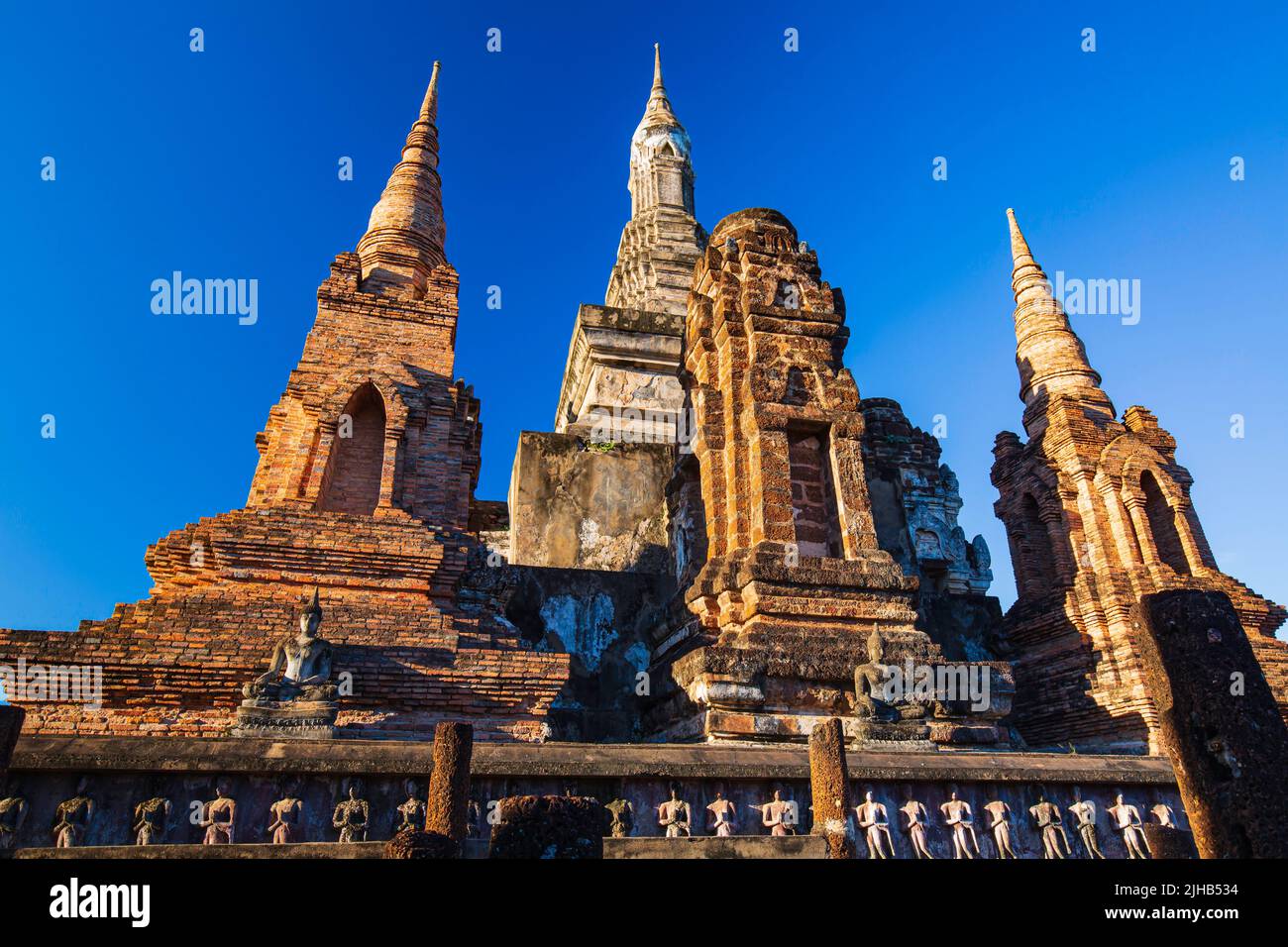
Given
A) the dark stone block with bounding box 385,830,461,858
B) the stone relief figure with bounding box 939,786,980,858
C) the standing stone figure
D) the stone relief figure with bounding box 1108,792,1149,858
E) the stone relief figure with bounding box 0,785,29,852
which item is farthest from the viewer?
the stone relief figure with bounding box 1108,792,1149,858

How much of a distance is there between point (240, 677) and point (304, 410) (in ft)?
14.4

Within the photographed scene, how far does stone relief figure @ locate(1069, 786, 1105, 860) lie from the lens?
6234mm

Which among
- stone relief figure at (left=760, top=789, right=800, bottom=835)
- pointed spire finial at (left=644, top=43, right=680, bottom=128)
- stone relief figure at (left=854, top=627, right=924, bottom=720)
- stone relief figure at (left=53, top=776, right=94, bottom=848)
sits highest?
pointed spire finial at (left=644, top=43, right=680, bottom=128)

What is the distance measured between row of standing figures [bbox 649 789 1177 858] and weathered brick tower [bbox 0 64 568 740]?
2.90 meters

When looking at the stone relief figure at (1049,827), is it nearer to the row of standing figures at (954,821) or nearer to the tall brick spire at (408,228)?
the row of standing figures at (954,821)

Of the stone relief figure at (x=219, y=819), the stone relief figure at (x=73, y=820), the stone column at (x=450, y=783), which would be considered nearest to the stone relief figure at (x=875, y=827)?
the stone column at (x=450, y=783)

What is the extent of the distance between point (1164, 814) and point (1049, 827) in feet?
3.45

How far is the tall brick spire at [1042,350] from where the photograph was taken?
58.2ft

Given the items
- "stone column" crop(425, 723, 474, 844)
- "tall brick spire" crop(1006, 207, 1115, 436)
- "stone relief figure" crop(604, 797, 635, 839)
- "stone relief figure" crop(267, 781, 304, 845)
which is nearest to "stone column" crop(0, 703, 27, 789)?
"stone relief figure" crop(267, 781, 304, 845)

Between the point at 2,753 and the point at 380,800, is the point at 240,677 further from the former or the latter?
the point at 2,753

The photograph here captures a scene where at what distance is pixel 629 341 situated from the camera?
1691 cm

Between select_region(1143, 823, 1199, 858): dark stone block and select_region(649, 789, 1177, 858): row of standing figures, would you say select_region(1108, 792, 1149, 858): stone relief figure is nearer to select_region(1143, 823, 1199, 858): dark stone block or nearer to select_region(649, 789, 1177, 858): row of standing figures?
select_region(649, 789, 1177, 858): row of standing figures

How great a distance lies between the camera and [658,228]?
894 inches
